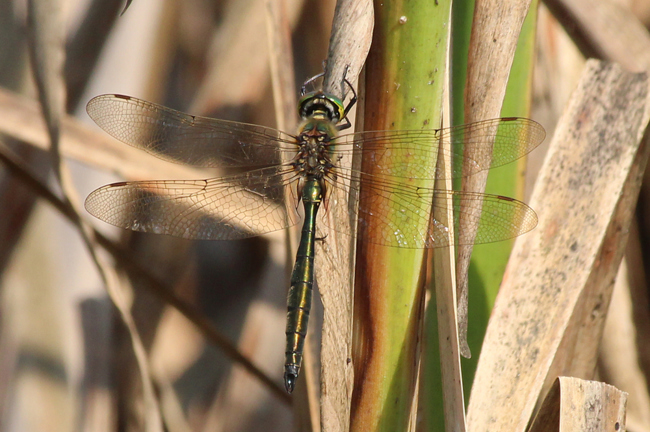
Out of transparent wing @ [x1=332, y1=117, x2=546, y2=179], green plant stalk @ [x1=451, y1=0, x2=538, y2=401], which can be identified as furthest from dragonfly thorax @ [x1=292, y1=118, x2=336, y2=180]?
green plant stalk @ [x1=451, y1=0, x2=538, y2=401]

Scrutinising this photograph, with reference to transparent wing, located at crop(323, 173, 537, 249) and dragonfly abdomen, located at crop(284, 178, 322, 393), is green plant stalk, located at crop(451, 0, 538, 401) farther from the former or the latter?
dragonfly abdomen, located at crop(284, 178, 322, 393)

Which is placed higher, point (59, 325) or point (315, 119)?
point (315, 119)

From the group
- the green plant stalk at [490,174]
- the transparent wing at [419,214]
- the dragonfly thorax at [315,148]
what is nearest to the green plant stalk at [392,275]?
the transparent wing at [419,214]

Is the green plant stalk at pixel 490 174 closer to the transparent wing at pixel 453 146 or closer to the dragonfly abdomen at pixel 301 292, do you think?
the transparent wing at pixel 453 146

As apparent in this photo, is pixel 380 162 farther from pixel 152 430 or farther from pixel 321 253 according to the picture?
pixel 152 430

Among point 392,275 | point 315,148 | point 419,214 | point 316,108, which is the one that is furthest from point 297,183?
point 392,275

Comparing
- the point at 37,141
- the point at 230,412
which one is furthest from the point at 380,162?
the point at 230,412
